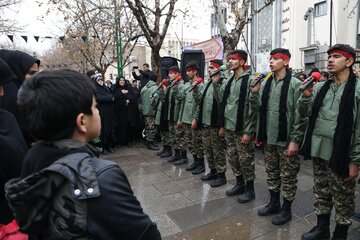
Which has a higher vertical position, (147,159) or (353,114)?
(353,114)

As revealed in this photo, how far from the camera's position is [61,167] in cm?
103

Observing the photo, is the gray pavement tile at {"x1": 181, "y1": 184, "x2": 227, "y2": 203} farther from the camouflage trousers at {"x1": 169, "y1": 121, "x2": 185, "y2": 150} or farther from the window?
the window

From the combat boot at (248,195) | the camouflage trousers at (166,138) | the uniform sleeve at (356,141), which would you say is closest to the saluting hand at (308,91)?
the uniform sleeve at (356,141)

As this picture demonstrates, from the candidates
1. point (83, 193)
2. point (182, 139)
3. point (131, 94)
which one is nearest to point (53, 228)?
point (83, 193)

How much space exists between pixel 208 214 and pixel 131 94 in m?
4.89

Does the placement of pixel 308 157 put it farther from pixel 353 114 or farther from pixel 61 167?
pixel 61 167

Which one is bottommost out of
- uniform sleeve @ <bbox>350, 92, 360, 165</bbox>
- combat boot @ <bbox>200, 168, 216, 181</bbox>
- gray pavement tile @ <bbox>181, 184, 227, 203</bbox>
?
gray pavement tile @ <bbox>181, 184, 227, 203</bbox>

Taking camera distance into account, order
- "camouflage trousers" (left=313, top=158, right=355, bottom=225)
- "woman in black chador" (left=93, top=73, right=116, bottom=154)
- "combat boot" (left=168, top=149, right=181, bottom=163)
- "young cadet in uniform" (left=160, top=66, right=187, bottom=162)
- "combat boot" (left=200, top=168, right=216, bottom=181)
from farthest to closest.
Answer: "woman in black chador" (left=93, top=73, right=116, bottom=154) < "combat boot" (left=168, top=149, right=181, bottom=163) < "young cadet in uniform" (left=160, top=66, right=187, bottom=162) < "combat boot" (left=200, top=168, right=216, bottom=181) < "camouflage trousers" (left=313, top=158, right=355, bottom=225)

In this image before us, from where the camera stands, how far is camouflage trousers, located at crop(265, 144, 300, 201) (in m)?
3.53

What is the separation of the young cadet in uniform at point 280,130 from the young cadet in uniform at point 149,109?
4091mm

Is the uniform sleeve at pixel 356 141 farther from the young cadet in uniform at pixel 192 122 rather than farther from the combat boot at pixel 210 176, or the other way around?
the young cadet in uniform at pixel 192 122

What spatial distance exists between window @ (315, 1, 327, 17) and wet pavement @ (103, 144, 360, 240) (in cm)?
1917

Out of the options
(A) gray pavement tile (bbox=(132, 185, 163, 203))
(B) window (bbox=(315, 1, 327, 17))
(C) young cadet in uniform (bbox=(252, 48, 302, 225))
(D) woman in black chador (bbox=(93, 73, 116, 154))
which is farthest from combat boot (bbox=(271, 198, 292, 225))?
(B) window (bbox=(315, 1, 327, 17))

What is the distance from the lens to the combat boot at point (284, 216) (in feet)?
11.5
